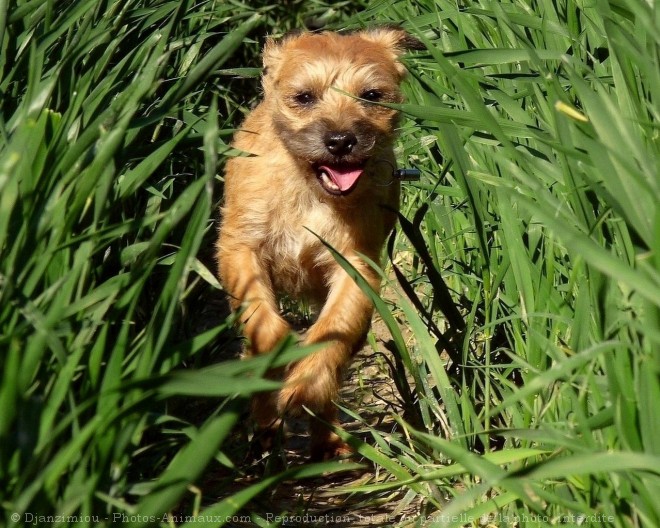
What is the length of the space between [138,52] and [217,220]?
5.72 feet

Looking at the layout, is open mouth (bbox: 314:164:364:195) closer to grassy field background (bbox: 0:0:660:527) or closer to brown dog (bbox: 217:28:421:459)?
brown dog (bbox: 217:28:421:459)

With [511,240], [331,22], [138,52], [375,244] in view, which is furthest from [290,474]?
[331,22]

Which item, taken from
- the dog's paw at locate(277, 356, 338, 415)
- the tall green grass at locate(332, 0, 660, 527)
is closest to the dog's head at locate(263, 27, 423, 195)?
the tall green grass at locate(332, 0, 660, 527)

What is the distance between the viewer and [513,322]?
3.28 meters

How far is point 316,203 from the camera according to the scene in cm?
449

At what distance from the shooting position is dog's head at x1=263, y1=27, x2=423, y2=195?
4.25 metres

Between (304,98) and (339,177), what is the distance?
53 centimetres

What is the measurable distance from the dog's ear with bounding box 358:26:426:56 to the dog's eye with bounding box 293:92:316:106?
0.60 meters

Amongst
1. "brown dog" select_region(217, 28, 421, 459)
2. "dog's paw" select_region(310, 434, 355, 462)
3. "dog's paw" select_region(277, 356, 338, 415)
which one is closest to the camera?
"dog's paw" select_region(277, 356, 338, 415)

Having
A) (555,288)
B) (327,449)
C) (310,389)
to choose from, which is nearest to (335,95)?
(310,389)

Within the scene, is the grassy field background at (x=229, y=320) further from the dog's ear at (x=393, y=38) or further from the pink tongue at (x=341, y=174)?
the dog's ear at (x=393, y=38)

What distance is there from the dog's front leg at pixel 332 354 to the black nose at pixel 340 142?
0.50m

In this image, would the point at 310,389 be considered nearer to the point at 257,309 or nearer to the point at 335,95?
the point at 257,309

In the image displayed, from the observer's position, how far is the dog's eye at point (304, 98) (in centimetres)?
464
